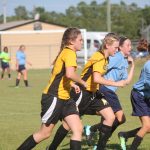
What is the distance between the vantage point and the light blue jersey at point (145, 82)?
28.9 ft

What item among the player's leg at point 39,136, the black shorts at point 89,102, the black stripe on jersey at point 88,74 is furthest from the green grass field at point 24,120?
the player's leg at point 39,136

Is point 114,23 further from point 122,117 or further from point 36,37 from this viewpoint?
point 122,117

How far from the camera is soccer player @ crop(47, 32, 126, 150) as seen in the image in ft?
28.7

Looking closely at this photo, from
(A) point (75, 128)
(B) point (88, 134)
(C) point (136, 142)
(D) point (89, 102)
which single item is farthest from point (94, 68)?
(B) point (88, 134)

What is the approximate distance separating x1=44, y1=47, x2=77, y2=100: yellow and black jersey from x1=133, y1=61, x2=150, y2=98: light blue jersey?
1.39 metres

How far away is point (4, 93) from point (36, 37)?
32495mm

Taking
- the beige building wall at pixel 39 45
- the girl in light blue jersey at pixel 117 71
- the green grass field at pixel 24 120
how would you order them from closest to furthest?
the girl in light blue jersey at pixel 117 71 < the green grass field at pixel 24 120 < the beige building wall at pixel 39 45

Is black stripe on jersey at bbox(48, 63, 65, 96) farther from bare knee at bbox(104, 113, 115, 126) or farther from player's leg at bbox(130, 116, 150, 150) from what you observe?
player's leg at bbox(130, 116, 150, 150)

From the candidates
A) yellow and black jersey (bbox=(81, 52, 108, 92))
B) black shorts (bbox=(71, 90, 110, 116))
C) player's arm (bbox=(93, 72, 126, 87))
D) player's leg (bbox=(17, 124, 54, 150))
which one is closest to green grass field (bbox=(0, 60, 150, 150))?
black shorts (bbox=(71, 90, 110, 116))

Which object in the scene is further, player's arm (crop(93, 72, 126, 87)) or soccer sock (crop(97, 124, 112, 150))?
soccer sock (crop(97, 124, 112, 150))

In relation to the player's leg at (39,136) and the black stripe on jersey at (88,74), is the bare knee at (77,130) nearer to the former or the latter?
the player's leg at (39,136)

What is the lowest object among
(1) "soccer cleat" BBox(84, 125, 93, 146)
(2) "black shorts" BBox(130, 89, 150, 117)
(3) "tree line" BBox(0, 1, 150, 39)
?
(1) "soccer cleat" BBox(84, 125, 93, 146)

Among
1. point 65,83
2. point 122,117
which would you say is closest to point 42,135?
point 65,83

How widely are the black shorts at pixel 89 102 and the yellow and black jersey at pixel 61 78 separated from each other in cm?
106
